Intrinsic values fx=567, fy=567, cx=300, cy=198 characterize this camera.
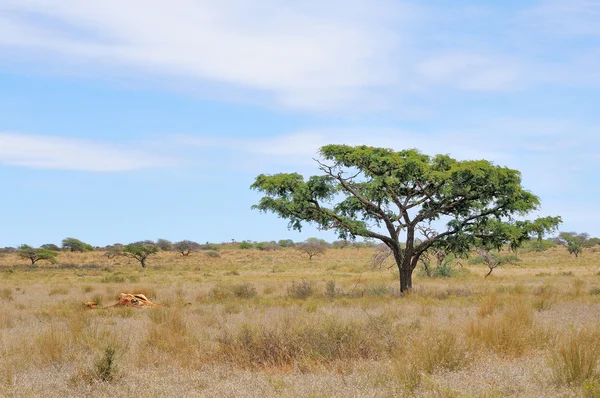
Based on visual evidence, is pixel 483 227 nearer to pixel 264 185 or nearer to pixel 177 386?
pixel 264 185

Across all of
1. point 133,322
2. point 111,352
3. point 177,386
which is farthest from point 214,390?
point 133,322

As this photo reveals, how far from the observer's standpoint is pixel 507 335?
1023 centimetres

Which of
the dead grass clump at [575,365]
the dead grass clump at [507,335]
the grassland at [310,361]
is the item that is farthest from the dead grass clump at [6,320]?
the dead grass clump at [575,365]

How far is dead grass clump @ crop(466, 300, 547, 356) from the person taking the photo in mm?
9984

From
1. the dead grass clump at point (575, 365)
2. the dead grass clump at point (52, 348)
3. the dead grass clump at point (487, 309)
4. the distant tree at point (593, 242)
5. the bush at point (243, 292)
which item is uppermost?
the distant tree at point (593, 242)

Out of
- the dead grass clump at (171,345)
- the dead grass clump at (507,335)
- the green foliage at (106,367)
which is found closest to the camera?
the green foliage at (106,367)

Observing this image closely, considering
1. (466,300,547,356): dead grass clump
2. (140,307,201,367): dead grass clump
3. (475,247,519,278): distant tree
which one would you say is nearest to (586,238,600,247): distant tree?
(475,247,519,278): distant tree

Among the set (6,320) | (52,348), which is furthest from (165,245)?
(52,348)

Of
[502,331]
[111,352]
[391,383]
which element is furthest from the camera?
[502,331]

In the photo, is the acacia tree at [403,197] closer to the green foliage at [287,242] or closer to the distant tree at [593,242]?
the distant tree at [593,242]

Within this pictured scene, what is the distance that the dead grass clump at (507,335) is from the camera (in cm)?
998

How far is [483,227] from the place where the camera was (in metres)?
25.6

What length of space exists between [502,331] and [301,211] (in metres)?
15.9

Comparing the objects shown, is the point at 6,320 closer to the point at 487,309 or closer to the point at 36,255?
the point at 487,309
